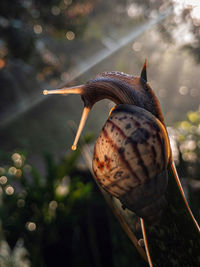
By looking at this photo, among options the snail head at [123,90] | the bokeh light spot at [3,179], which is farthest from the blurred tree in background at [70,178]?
the snail head at [123,90]

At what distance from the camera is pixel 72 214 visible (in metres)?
0.72

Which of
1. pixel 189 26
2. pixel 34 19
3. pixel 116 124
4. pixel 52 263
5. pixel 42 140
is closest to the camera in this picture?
pixel 116 124

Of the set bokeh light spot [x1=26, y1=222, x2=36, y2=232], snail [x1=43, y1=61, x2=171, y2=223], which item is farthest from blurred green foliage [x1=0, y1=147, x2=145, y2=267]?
snail [x1=43, y1=61, x2=171, y2=223]

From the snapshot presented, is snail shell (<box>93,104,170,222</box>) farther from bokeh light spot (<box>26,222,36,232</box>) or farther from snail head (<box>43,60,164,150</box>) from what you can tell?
bokeh light spot (<box>26,222,36,232</box>)

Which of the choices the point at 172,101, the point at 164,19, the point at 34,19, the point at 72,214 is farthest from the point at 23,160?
the point at 172,101

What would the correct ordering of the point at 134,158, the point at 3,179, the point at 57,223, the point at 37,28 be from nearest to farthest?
1. the point at 134,158
2. the point at 57,223
3. the point at 3,179
4. the point at 37,28

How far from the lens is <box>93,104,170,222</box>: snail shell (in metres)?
0.19

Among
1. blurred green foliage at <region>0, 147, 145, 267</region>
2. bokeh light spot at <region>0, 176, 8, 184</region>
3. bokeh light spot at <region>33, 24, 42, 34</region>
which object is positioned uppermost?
bokeh light spot at <region>33, 24, 42, 34</region>

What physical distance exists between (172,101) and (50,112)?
1931 mm

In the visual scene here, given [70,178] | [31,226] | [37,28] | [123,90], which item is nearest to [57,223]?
[31,226]

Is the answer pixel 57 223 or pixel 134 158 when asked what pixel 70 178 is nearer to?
pixel 57 223

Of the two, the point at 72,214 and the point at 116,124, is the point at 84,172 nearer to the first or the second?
the point at 72,214

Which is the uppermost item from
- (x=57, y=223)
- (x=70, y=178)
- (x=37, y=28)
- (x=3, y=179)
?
(x=37, y=28)

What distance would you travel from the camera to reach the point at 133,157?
0.18m
